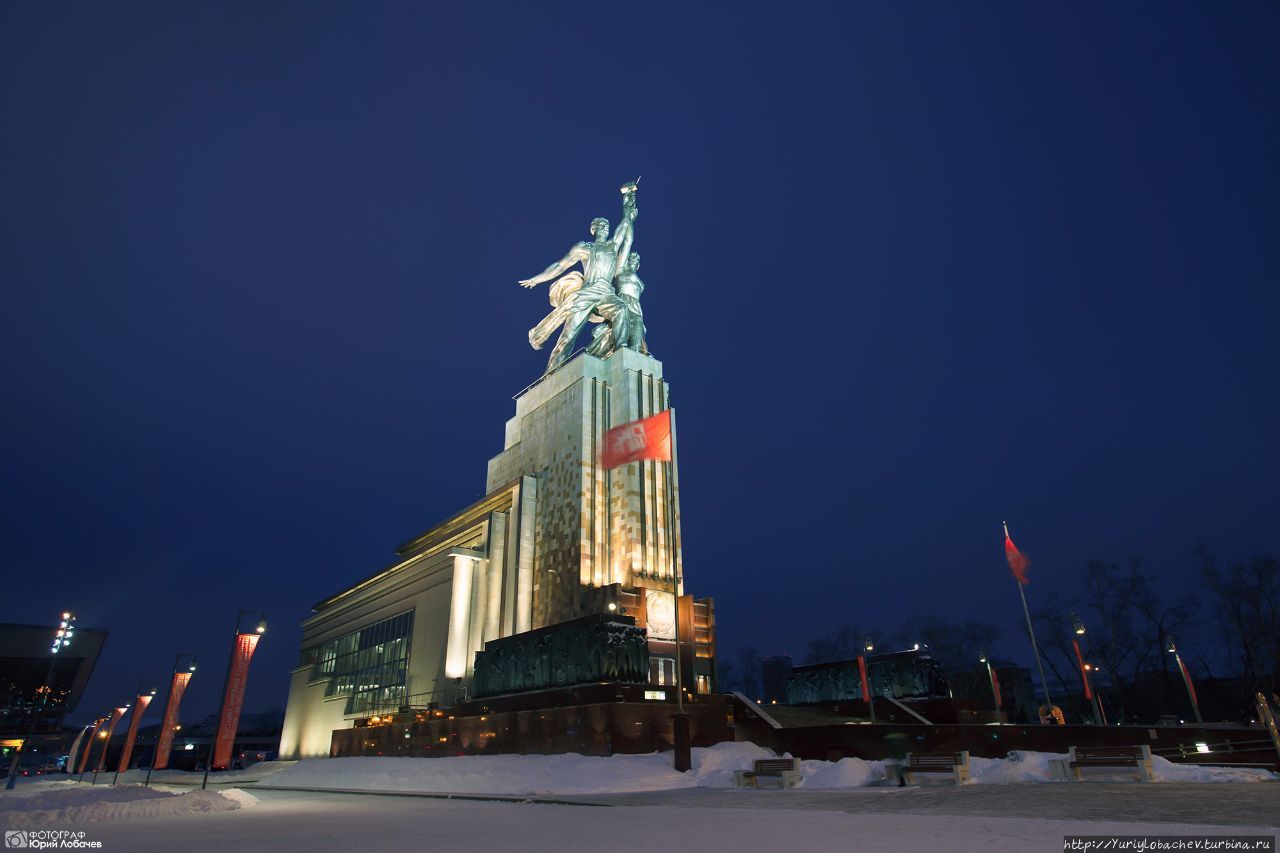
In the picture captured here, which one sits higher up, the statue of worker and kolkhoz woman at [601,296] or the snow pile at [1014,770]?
the statue of worker and kolkhoz woman at [601,296]

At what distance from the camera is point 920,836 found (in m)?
9.55

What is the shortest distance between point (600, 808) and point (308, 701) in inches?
2466

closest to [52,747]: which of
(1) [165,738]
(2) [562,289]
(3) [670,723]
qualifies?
(1) [165,738]

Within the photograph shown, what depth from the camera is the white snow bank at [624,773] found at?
19.7 m

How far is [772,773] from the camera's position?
2061cm

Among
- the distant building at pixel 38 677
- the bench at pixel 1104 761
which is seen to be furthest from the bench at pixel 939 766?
the distant building at pixel 38 677

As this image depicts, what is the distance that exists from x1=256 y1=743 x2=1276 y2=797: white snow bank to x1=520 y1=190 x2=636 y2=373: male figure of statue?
105 feet

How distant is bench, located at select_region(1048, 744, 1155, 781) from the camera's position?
59.6 feet

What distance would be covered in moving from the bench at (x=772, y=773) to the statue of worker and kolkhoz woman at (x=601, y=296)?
1501 inches

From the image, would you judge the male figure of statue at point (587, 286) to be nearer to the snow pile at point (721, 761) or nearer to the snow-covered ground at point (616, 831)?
the snow pile at point (721, 761)

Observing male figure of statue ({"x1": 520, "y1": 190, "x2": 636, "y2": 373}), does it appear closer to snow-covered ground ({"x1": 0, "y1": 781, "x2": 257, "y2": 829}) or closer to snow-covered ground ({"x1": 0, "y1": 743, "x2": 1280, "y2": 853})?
snow-covered ground ({"x1": 0, "y1": 743, "x2": 1280, "y2": 853})

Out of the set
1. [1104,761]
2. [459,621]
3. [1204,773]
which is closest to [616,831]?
[1104,761]

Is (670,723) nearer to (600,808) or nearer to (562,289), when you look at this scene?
(600,808)

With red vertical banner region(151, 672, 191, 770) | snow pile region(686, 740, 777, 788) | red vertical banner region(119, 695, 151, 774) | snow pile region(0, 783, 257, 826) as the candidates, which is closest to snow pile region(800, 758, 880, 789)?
snow pile region(686, 740, 777, 788)
